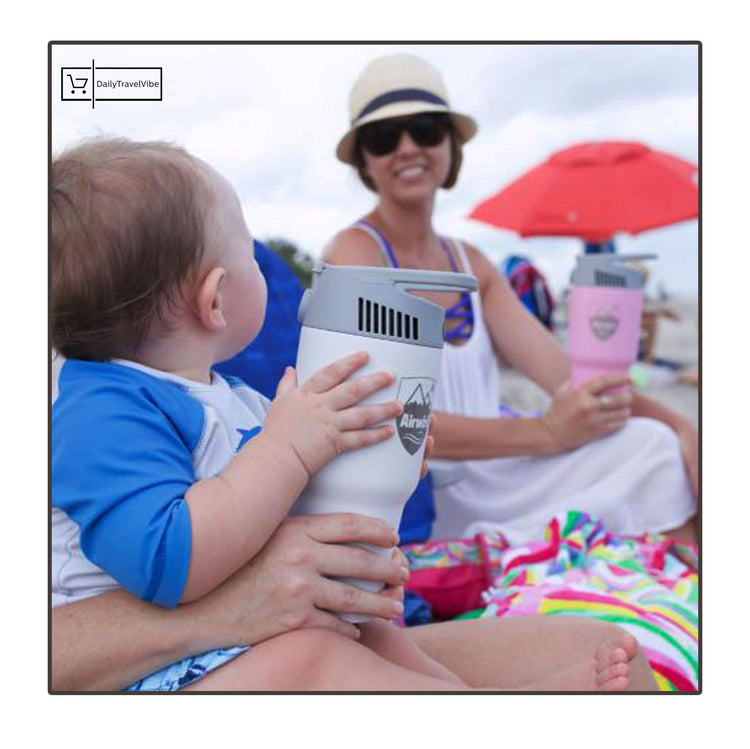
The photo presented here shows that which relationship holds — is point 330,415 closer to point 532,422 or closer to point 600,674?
point 600,674

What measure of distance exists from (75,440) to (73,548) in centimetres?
15

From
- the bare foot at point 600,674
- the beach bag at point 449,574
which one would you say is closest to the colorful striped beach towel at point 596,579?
the beach bag at point 449,574

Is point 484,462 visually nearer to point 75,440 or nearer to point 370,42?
point 370,42

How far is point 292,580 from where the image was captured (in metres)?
1.02

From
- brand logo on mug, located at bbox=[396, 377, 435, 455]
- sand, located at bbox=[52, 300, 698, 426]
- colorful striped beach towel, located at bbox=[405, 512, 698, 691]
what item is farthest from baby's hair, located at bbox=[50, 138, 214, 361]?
sand, located at bbox=[52, 300, 698, 426]

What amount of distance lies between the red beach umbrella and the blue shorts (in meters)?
2.34

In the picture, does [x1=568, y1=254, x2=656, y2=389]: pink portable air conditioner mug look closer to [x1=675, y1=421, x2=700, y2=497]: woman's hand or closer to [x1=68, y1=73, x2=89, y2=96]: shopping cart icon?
[x1=675, y1=421, x2=700, y2=497]: woman's hand

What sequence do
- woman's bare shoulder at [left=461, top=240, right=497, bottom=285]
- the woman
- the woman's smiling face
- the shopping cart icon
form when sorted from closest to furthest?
1. the shopping cart icon
2. the woman
3. the woman's smiling face
4. woman's bare shoulder at [left=461, top=240, right=497, bottom=285]

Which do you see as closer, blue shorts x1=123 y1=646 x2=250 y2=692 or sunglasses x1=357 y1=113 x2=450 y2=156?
blue shorts x1=123 y1=646 x2=250 y2=692

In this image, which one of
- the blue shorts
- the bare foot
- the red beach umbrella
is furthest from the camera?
the red beach umbrella

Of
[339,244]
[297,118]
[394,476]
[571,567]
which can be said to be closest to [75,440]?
[394,476]

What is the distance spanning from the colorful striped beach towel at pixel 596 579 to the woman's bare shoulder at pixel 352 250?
1.98 ft

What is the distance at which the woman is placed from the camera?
2.09 meters

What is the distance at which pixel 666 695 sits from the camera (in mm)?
1237
